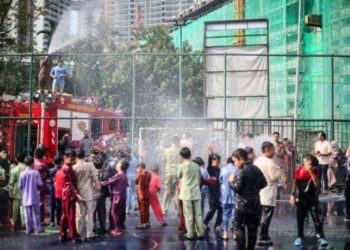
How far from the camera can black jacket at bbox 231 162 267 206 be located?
700 cm

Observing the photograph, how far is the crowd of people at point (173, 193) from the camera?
727 centimetres

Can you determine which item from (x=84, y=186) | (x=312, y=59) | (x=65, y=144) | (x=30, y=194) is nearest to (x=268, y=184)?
(x=84, y=186)

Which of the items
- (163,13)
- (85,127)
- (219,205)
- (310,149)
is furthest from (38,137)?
(163,13)

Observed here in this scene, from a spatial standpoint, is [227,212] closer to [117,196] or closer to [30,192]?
[117,196]

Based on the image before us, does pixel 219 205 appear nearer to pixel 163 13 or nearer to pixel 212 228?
pixel 212 228

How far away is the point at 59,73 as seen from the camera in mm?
15578

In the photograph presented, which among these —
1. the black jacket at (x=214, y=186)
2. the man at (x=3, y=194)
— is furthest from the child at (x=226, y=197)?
the man at (x=3, y=194)

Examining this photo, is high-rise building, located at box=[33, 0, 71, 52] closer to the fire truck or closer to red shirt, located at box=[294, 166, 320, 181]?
the fire truck

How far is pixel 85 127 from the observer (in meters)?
16.6

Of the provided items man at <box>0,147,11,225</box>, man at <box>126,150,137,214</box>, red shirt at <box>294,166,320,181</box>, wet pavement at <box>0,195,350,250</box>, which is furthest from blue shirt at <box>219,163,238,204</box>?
man at <box>0,147,11,225</box>

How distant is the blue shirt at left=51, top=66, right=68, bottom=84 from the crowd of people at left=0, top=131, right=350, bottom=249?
15.2 feet

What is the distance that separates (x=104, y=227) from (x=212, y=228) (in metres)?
2.12

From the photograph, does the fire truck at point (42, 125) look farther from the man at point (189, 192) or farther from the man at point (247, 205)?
the man at point (247, 205)

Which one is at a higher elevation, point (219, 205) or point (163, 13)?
point (163, 13)
